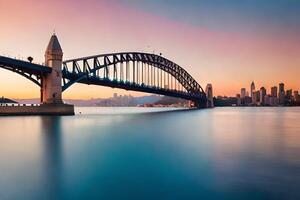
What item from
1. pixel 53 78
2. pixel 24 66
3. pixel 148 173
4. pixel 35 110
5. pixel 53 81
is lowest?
pixel 148 173

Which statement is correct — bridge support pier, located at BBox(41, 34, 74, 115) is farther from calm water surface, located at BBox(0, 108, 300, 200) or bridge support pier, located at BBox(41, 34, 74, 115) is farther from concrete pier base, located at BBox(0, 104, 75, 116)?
calm water surface, located at BBox(0, 108, 300, 200)

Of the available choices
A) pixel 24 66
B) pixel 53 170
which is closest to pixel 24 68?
pixel 24 66

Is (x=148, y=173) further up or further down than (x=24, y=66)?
further down

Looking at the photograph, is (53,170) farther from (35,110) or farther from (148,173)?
(35,110)

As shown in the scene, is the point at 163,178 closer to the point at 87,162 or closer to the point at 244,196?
the point at 244,196

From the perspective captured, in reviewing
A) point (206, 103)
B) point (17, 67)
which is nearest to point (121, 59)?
point (17, 67)

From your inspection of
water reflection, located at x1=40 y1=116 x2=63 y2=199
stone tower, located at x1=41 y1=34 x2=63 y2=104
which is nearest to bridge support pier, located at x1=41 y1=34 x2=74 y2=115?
stone tower, located at x1=41 y1=34 x2=63 y2=104

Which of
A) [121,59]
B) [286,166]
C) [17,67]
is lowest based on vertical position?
[286,166]

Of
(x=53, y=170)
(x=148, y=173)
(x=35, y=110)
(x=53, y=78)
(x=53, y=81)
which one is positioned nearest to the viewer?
(x=148, y=173)

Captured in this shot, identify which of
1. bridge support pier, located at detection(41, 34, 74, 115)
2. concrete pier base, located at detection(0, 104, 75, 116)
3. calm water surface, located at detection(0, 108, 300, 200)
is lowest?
calm water surface, located at detection(0, 108, 300, 200)
